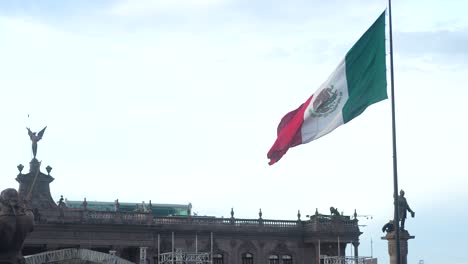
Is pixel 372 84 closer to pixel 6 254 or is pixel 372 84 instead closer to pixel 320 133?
pixel 320 133

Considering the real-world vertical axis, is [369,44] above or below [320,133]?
above

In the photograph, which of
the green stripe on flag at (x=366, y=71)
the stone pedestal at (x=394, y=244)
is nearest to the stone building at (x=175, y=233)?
the stone pedestal at (x=394, y=244)

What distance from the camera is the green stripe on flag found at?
23453 millimetres

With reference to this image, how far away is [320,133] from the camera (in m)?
25.2

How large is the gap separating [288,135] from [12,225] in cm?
855

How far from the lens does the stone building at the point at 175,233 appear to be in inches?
2918


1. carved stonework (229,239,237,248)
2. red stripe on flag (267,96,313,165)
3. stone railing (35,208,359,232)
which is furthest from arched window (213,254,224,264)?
red stripe on flag (267,96,313,165)

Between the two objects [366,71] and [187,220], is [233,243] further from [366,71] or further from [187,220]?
[366,71]

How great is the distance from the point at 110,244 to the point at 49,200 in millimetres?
6358

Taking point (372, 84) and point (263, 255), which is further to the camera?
point (263, 255)

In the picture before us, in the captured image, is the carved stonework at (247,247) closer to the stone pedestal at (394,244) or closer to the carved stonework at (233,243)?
the carved stonework at (233,243)

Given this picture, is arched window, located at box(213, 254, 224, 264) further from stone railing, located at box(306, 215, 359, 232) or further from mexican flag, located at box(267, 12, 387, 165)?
mexican flag, located at box(267, 12, 387, 165)

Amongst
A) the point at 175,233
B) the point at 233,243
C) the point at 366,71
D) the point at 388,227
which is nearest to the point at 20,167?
the point at 175,233

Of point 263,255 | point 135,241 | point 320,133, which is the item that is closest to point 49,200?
point 135,241
